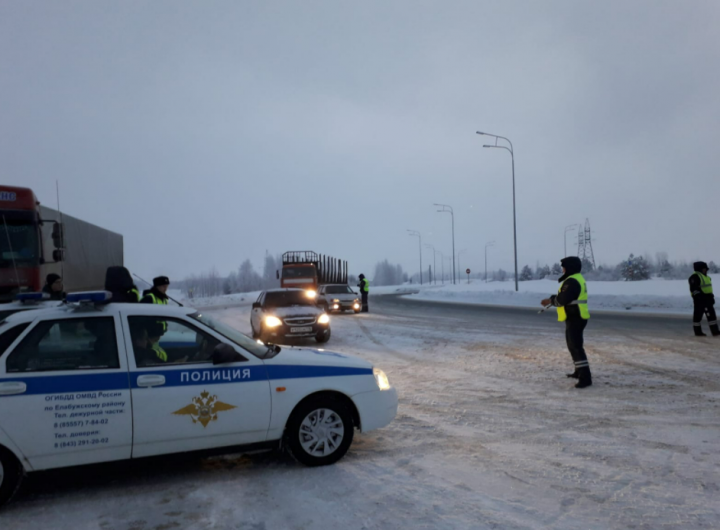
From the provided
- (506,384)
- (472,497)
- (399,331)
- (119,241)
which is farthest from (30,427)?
(119,241)

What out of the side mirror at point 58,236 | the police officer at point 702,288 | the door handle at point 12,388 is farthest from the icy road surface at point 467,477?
the side mirror at point 58,236

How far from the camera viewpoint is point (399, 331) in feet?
57.5

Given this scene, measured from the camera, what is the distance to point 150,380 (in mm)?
4531

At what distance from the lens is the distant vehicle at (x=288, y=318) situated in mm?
13898

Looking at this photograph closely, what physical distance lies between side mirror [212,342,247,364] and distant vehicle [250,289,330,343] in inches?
361

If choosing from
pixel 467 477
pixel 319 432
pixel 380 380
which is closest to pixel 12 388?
pixel 319 432

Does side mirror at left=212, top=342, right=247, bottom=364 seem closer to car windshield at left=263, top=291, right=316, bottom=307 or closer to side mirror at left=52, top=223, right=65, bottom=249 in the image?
side mirror at left=52, top=223, right=65, bottom=249

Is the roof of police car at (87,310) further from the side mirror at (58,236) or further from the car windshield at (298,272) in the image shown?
the car windshield at (298,272)

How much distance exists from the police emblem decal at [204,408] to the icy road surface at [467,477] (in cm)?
45

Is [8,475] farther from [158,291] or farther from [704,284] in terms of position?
[704,284]

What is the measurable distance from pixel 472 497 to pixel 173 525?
7.48 ft

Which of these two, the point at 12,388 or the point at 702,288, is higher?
the point at 702,288

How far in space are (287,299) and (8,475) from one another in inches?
438

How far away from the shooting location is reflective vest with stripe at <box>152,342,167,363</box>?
469 centimetres
